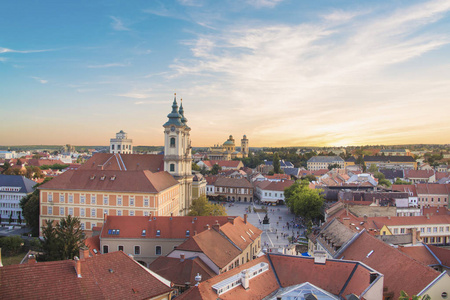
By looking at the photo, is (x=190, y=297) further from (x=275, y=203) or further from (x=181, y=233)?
(x=275, y=203)

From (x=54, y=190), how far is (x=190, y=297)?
1565 inches

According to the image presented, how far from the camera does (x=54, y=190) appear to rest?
5106 cm

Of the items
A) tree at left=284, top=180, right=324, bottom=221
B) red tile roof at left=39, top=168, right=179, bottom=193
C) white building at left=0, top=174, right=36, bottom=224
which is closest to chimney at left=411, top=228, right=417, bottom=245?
Answer: tree at left=284, top=180, right=324, bottom=221

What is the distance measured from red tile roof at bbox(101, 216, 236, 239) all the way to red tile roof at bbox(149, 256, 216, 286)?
8.57 meters

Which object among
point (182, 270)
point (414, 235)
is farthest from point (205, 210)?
point (414, 235)

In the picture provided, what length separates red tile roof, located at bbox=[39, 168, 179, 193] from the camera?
48.6 meters

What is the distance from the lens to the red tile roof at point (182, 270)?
84.9ft

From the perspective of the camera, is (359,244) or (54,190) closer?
(359,244)

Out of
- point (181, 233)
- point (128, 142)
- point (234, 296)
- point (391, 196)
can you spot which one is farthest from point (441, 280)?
point (128, 142)

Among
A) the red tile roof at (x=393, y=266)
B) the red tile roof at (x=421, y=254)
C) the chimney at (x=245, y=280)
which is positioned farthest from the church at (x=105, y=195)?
the red tile roof at (x=421, y=254)

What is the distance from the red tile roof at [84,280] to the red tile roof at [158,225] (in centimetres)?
1590

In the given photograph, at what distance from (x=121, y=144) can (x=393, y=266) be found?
10089cm

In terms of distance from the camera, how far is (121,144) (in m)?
114

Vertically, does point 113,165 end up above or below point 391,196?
above
